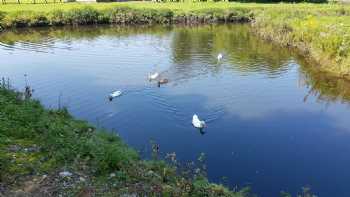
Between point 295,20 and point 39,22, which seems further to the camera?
point 39,22

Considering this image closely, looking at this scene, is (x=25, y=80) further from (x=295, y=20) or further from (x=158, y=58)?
(x=295, y=20)

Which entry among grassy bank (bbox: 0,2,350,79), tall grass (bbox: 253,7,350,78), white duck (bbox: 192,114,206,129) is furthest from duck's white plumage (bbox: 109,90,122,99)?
grassy bank (bbox: 0,2,350,79)

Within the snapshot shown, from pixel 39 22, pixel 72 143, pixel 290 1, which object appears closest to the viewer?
pixel 72 143

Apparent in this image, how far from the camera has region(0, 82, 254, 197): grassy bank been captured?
9.37 metres

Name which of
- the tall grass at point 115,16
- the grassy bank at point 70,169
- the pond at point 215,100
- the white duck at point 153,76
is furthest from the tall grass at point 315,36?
the grassy bank at point 70,169

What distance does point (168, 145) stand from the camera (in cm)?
1695

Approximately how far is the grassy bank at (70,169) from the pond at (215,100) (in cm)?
337

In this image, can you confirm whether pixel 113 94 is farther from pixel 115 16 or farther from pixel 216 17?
pixel 216 17

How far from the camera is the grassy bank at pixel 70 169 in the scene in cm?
937

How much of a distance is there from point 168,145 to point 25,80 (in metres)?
12.9

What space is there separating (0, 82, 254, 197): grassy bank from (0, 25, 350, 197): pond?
3.37 meters

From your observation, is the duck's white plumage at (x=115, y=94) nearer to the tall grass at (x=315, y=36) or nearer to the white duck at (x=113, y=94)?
the white duck at (x=113, y=94)

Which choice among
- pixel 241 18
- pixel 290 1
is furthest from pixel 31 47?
pixel 290 1

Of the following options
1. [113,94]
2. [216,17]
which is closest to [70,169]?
[113,94]
